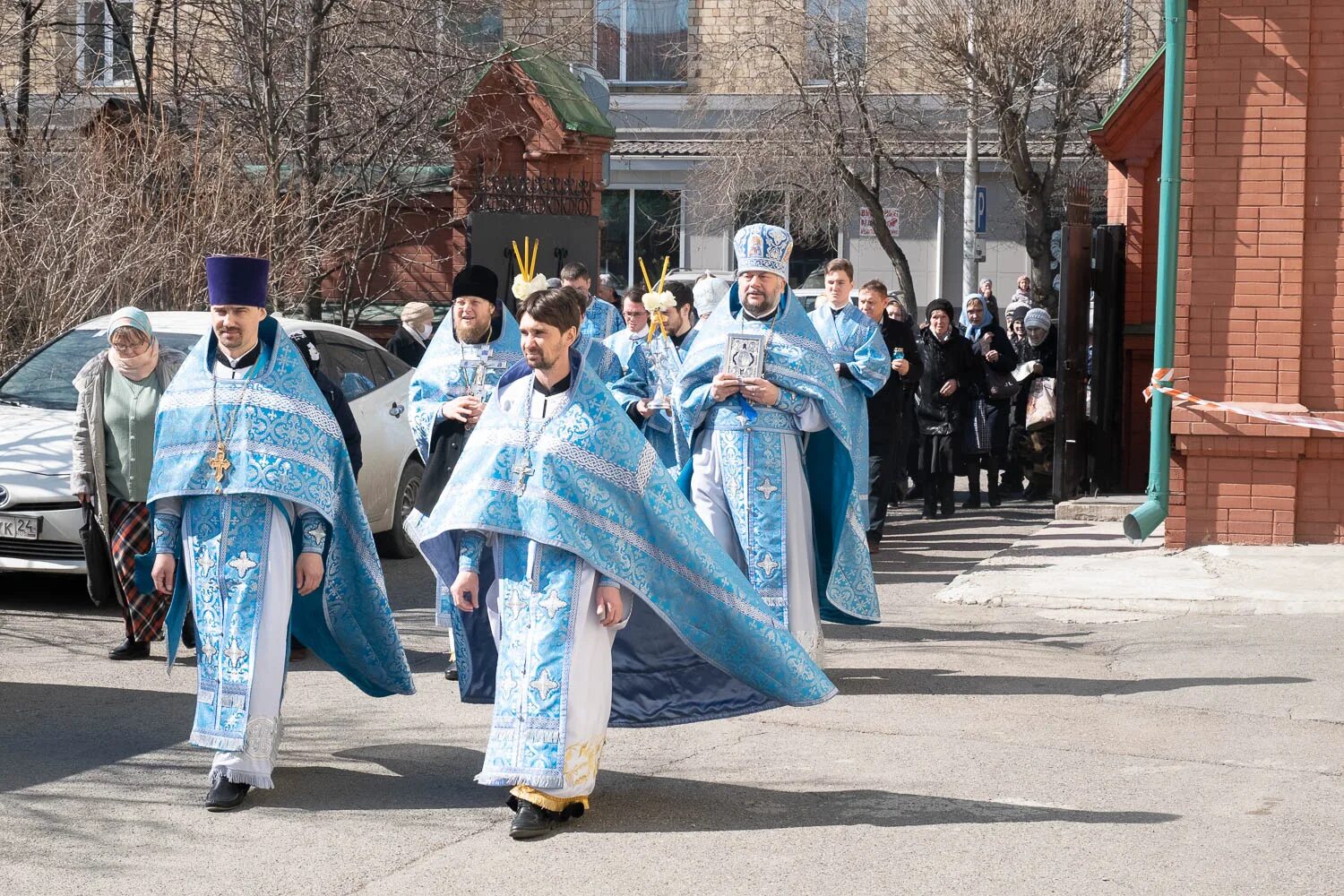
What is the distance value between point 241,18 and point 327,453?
10.8 m

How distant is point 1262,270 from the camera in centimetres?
1151

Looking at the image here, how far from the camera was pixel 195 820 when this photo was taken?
19.9ft

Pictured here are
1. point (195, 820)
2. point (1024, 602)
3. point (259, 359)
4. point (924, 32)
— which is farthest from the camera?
point (924, 32)

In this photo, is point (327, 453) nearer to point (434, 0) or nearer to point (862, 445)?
point (862, 445)

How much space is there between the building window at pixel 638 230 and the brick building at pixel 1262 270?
22.3m

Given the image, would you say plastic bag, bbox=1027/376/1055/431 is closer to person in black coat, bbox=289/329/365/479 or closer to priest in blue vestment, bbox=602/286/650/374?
priest in blue vestment, bbox=602/286/650/374

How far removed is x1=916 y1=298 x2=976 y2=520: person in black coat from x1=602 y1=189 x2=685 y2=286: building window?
18523 mm

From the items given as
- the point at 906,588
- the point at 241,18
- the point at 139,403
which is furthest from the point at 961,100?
the point at 139,403

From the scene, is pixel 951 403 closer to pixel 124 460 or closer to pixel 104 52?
pixel 124 460

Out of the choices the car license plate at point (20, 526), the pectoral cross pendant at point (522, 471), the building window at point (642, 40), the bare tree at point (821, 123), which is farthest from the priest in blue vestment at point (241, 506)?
the building window at point (642, 40)

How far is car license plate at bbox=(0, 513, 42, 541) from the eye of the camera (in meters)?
10.0

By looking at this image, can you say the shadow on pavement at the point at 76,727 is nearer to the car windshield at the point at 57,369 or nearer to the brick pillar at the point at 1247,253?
the car windshield at the point at 57,369

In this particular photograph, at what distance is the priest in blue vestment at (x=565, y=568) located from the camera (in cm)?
580

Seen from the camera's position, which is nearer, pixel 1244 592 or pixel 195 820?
pixel 195 820
